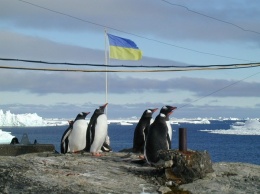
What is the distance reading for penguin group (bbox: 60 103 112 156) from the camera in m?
15.1

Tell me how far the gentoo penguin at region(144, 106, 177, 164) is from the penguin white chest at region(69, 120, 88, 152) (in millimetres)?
4433

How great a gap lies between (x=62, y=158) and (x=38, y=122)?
166157 mm

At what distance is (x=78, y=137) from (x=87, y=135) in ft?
3.07

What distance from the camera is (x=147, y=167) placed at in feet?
35.1

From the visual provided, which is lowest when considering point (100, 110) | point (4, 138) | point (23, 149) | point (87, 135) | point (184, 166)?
point (4, 138)

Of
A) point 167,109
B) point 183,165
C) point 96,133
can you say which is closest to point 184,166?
point 183,165

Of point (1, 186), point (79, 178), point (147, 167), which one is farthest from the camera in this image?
point (147, 167)

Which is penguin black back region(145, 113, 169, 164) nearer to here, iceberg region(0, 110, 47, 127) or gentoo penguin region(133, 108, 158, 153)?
gentoo penguin region(133, 108, 158, 153)

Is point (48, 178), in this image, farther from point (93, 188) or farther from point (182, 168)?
point (182, 168)

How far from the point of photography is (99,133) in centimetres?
1513

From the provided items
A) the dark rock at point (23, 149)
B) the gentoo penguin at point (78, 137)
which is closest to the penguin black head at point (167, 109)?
the gentoo penguin at point (78, 137)

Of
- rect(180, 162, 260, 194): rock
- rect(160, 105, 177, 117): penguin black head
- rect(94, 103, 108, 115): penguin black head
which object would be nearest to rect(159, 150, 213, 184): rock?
rect(180, 162, 260, 194): rock

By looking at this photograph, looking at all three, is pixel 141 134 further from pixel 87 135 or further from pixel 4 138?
pixel 4 138

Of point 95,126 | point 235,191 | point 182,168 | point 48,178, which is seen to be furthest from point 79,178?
point 95,126
